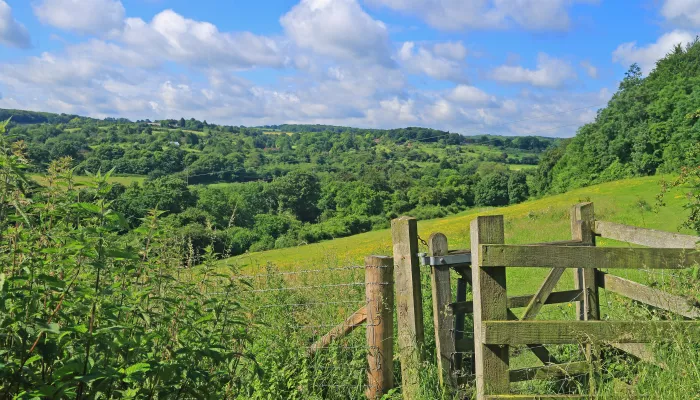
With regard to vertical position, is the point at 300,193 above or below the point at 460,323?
above

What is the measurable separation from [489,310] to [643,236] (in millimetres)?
2987

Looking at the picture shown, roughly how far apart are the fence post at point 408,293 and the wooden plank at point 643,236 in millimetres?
2381

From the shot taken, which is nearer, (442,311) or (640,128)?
(442,311)

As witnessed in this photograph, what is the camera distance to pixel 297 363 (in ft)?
17.7

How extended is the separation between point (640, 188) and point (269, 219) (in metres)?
64.9

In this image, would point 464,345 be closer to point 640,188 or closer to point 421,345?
point 421,345

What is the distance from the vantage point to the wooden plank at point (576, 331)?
155 inches

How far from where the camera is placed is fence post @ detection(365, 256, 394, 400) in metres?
5.34

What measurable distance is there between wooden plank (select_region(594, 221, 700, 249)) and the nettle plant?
443 cm

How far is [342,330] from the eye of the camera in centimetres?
550

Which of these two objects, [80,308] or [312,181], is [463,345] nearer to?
[80,308]

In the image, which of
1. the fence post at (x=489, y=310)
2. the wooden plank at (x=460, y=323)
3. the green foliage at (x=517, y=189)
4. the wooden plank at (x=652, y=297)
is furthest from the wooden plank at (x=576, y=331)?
the green foliage at (x=517, y=189)

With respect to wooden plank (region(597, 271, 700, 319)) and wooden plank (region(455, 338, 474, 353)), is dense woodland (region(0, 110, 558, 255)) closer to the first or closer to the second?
wooden plank (region(597, 271, 700, 319))

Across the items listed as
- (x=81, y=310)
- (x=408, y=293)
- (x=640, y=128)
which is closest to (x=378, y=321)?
(x=408, y=293)
